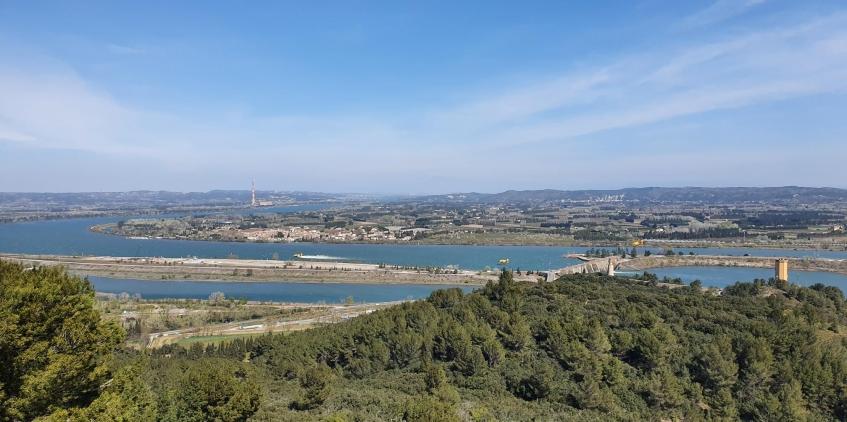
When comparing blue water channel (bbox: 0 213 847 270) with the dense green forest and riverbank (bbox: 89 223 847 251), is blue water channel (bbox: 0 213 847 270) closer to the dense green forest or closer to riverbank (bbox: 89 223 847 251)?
riverbank (bbox: 89 223 847 251)

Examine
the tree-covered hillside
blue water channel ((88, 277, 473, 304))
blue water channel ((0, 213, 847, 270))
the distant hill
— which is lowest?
blue water channel ((88, 277, 473, 304))

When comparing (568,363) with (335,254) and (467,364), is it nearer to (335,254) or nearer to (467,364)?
(467,364)

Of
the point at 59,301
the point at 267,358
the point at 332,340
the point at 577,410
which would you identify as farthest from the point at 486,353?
the point at 59,301

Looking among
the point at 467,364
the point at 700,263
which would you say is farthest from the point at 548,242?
the point at 467,364

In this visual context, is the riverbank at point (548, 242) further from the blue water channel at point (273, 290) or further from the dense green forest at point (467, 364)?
the dense green forest at point (467, 364)

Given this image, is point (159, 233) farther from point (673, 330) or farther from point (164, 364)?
point (673, 330)

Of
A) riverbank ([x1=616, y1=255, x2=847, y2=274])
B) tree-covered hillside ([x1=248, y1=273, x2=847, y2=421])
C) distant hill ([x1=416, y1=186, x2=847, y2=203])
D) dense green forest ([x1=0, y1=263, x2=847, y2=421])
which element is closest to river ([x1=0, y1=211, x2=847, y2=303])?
riverbank ([x1=616, y1=255, x2=847, y2=274])
